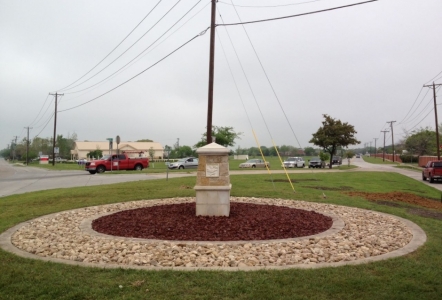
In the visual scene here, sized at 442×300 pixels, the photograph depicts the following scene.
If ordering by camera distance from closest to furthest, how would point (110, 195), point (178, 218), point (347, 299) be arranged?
point (347, 299) → point (178, 218) → point (110, 195)

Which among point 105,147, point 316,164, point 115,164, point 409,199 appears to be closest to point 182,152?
point 105,147

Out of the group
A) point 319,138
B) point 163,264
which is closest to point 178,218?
point 163,264

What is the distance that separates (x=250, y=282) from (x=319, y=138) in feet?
142

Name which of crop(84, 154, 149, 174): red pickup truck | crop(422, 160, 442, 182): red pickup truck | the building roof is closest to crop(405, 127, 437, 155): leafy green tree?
crop(422, 160, 442, 182): red pickup truck

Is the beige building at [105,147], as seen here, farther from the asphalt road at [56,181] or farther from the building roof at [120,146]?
the asphalt road at [56,181]

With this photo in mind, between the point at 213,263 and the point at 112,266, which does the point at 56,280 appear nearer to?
the point at 112,266

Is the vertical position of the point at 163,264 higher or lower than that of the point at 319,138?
lower

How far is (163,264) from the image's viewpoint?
539 centimetres

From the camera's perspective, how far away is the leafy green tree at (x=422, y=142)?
68.1 m

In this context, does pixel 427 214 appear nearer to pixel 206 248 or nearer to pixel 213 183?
pixel 213 183

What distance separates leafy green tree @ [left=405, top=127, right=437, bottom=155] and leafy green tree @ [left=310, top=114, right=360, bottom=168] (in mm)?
28943

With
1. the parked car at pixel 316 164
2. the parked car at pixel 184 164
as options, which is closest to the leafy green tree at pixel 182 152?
the parked car at pixel 316 164

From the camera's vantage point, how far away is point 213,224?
8.21 metres

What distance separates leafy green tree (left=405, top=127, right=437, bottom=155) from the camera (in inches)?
2680
